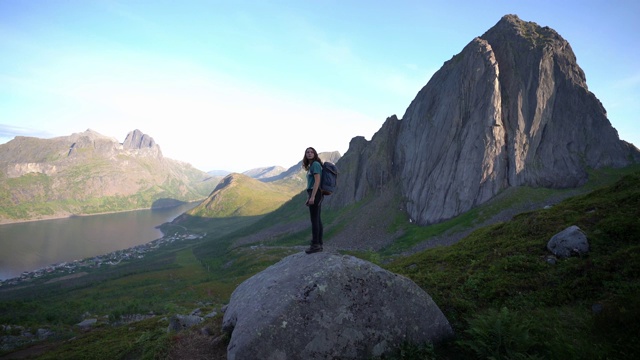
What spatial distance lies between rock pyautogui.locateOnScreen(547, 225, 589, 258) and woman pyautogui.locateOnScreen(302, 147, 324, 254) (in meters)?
10.5

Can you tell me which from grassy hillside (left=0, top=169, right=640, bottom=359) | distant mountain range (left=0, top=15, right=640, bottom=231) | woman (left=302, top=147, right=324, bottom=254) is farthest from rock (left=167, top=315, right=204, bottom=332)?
distant mountain range (left=0, top=15, right=640, bottom=231)

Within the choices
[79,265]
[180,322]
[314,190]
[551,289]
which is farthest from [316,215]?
[79,265]

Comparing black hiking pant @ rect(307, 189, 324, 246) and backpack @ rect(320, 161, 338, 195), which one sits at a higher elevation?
backpack @ rect(320, 161, 338, 195)

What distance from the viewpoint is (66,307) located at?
6325cm

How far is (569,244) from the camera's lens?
1245cm

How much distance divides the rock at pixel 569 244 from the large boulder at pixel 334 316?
695 centimetres

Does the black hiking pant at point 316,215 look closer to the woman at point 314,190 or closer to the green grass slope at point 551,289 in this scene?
the woman at point 314,190

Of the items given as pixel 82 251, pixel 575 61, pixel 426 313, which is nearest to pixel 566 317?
pixel 426 313

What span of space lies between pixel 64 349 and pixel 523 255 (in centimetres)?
3708

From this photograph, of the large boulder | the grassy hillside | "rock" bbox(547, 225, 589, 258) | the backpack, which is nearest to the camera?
the grassy hillside

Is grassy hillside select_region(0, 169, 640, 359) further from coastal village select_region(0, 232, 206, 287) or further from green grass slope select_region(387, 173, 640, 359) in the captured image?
coastal village select_region(0, 232, 206, 287)

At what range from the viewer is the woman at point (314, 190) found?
12280mm

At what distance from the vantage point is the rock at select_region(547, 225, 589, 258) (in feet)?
39.5

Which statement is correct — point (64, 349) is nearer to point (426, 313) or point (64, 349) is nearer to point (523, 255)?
point (426, 313)
